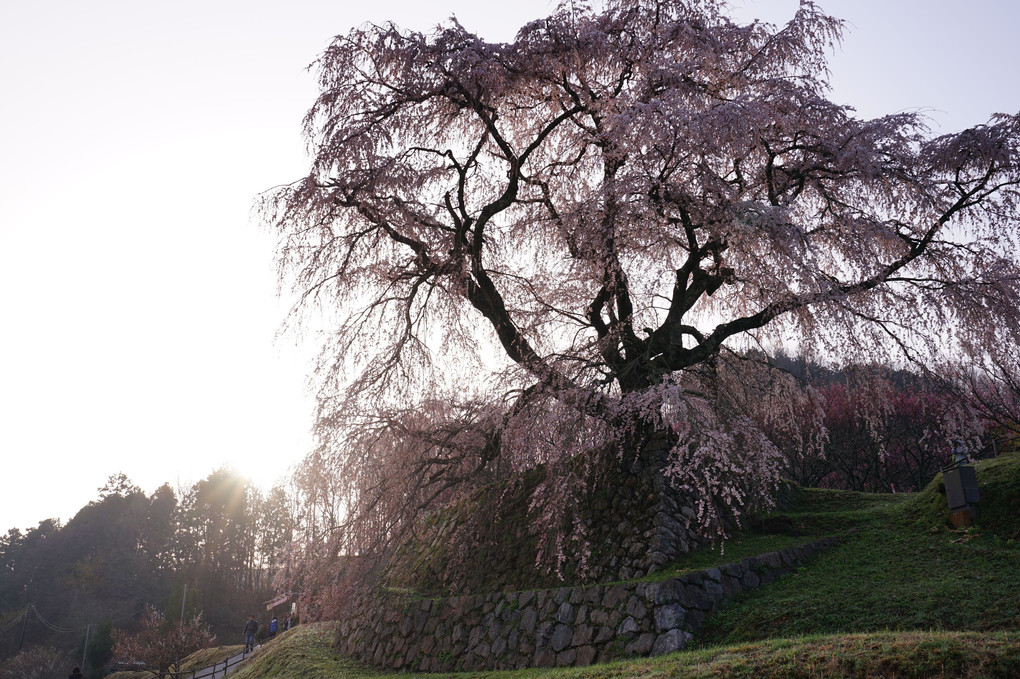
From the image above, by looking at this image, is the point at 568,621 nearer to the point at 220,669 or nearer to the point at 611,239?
the point at 611,239

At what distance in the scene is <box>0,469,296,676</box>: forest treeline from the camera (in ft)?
136

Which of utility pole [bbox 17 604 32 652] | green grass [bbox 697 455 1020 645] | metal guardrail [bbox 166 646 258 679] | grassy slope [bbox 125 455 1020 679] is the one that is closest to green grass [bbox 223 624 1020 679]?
grassy slope [bbox 125 455 1020 679]

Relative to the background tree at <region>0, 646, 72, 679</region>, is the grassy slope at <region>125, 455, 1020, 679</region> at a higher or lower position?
higher

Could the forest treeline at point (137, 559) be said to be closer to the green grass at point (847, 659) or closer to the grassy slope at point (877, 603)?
the grassy slope at point (877, 603)

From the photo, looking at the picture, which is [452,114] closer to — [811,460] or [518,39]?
[518,39]

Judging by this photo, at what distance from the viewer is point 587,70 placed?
10.6 meters

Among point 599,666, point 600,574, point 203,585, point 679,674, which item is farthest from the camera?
point 203,585

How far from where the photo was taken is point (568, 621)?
844 cm

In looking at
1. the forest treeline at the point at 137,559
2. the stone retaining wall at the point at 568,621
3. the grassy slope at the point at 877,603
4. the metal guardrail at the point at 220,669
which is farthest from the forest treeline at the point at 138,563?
the stone retaining wall at the point at 568,621

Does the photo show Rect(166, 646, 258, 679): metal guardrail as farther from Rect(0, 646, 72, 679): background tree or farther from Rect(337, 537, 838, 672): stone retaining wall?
Rect(0, 646, 72, 679): background tree

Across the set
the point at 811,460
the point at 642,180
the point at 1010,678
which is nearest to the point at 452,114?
the point at 642,180

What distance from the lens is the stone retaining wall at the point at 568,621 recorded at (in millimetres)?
7469

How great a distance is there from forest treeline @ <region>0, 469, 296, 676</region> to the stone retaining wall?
3193 centimetres

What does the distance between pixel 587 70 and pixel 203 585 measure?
1779 inches
